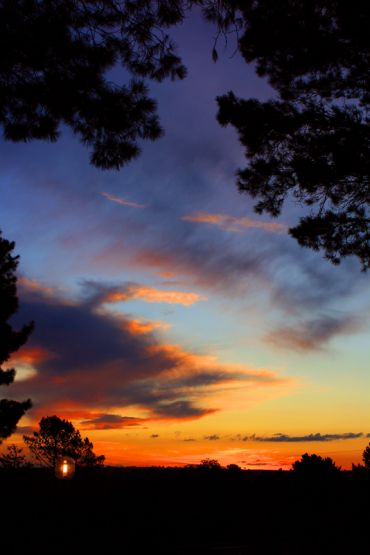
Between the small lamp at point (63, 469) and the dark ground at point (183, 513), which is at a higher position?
the small lamp at point (63, 469)

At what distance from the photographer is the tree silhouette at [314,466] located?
1148 centimetres

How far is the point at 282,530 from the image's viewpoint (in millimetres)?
9625

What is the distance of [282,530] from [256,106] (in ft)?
27.0

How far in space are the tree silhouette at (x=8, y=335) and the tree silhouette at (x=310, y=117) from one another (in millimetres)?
15385

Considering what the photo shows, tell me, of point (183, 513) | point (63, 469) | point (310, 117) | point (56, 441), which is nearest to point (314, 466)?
point (183, 513)

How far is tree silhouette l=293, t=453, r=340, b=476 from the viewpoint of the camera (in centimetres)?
1148

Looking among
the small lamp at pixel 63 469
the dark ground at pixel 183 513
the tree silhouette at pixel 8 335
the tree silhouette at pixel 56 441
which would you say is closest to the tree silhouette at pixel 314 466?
the dark ground at pixel 183 513

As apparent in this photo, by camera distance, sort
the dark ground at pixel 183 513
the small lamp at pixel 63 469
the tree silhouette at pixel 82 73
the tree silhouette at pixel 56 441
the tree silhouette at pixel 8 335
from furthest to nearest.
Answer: the tree silhouette at pixel 56 441
the tree silhouette at pixel 8 335
the small lamp at pixel 63 469
the dark ground at pixel 183 513
the tree silhouette at pixel 82 73

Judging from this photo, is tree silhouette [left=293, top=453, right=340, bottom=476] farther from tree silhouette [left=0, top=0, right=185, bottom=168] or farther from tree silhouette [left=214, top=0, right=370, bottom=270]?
tree silhouette [left=0, top=0, right=185, bottom=168]

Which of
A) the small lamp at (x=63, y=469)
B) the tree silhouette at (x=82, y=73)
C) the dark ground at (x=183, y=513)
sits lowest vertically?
the dark ground at (x=183, y=513)

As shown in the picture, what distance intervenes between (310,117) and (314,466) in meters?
8.31

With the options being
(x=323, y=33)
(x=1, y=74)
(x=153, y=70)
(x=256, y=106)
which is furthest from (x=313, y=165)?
Result: (x=1, y=74)

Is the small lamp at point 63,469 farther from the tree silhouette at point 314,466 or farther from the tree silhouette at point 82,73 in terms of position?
the tree silhouette at point 82,73

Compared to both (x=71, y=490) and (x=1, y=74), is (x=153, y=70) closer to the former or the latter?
(x=1, y=74)
